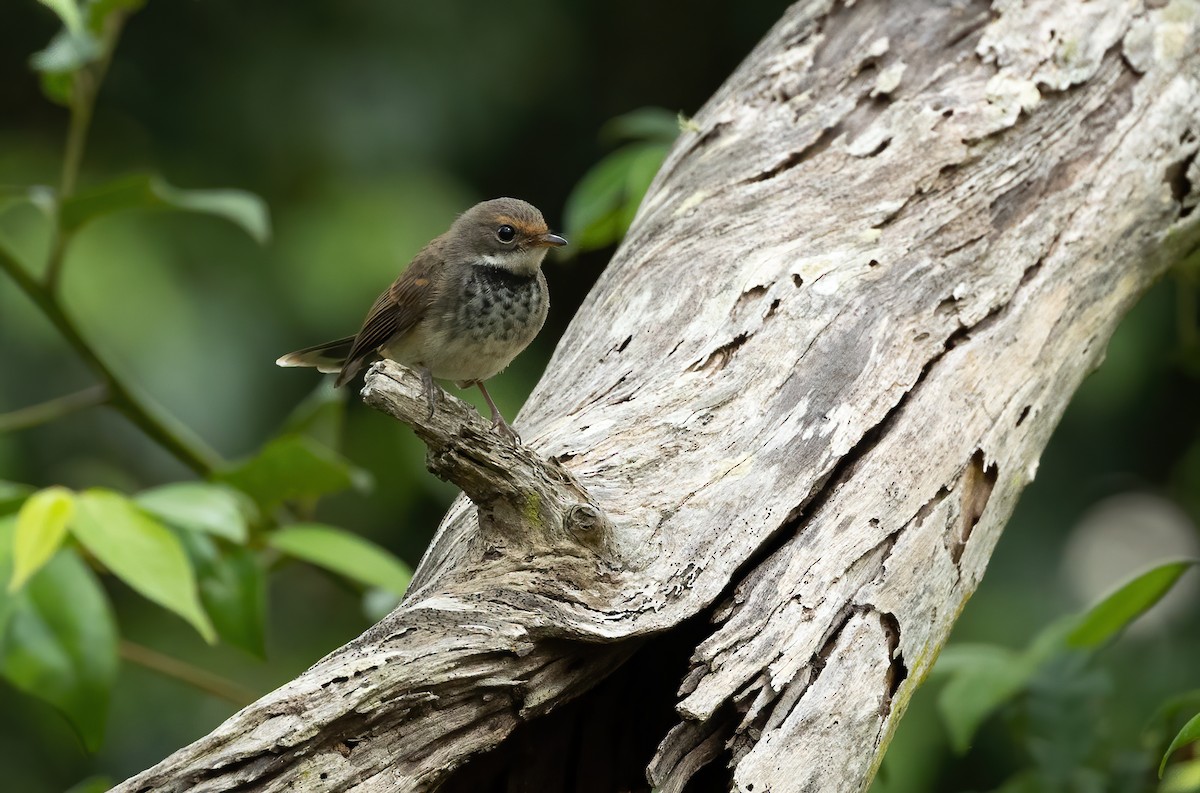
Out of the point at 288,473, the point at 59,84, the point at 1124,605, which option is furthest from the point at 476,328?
the point at 1124,605

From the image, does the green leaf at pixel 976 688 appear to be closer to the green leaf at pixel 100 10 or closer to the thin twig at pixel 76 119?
the thin twig at pixel 76 119

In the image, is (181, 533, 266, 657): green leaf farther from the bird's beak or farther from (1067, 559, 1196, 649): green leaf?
(1067, 559, 1196, 649): green leaf

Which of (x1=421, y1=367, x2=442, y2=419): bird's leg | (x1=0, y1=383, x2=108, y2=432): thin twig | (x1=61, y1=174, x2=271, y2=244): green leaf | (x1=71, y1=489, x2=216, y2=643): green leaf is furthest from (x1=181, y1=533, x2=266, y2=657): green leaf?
(x1=421, y1=367, x2=442, y2=419): bird's leg

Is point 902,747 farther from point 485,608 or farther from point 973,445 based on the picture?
point 485,608

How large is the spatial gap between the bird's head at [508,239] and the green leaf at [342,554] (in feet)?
3.23

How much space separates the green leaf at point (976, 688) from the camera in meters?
3.21

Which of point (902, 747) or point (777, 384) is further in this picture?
point (902, 747)

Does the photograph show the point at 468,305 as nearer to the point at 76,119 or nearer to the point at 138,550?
the point at 76,119

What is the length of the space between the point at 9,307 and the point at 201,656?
2.13 metres

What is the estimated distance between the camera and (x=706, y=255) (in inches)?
139

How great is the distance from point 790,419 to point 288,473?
1.43m

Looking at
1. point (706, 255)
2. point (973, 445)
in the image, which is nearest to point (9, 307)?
point (706, 255)

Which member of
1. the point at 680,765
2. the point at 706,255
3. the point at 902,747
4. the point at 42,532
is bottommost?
the point at 902,747

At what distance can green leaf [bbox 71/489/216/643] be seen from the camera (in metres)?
2.56
